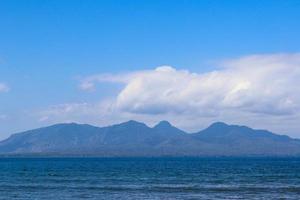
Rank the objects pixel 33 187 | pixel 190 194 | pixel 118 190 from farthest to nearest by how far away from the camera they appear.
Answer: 1. pixel 33 187
2. pixel 118 190
3. pixel 190 194

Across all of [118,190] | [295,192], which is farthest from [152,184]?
[295,192]

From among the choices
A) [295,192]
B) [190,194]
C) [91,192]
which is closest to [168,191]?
[190,194]

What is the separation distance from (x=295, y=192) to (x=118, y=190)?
66.1 ft

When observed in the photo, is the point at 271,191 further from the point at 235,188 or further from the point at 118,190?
the point at 118,190

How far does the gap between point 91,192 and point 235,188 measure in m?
17.6

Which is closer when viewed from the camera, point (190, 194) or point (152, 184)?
point (190, 194)

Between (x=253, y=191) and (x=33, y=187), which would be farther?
(x=33, y=187)

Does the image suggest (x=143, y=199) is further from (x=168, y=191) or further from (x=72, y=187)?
(x=72, y=187)

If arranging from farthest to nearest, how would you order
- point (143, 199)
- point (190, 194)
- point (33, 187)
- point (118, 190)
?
point (33, 187)
point (118, 190)
point (190, 194)
point (143, 199)

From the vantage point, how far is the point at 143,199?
5666 centimetres

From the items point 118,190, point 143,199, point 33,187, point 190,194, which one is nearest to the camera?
point 143,199

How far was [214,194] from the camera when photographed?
6169 centimetres

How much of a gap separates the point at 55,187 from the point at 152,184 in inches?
507

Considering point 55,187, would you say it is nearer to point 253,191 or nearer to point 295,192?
point 253,191
